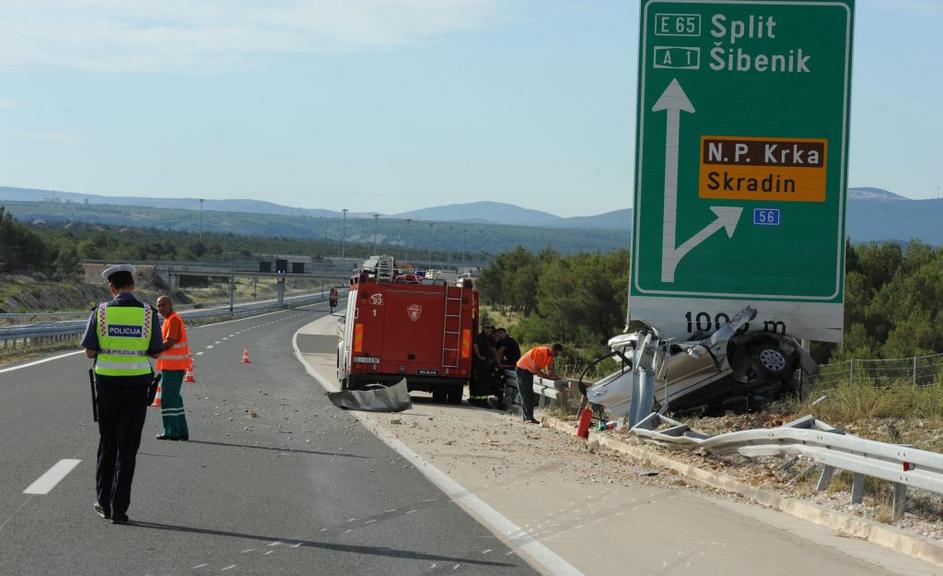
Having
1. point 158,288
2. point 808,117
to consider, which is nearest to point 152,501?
point 808,117

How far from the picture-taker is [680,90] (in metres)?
18.4

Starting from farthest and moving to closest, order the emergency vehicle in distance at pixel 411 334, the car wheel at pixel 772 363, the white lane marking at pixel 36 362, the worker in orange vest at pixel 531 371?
the white lane marking at pixel 36 362 → the emergency vehicle in distance at pixel 411 334 → the worker in orange vest at pixel 531 371 → the car wheel at pixel 772 363

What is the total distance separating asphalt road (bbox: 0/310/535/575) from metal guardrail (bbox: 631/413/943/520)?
307cm

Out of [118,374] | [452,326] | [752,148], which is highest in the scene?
[752,148]

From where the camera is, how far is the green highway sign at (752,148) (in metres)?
18.4

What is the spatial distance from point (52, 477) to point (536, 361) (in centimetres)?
1107

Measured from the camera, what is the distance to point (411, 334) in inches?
1005

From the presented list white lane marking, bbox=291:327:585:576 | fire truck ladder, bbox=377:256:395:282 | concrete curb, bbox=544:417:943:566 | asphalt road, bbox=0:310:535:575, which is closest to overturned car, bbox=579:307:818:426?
concrete curb, bbox=544:417:943:566

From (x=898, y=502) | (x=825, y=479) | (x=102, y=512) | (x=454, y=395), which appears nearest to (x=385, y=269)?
(x=454, y=395)

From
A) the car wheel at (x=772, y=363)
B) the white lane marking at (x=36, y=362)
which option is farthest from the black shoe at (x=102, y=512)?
the white lane marking at (x=36, y=362)

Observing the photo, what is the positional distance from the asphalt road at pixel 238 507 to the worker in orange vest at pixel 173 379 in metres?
0.30

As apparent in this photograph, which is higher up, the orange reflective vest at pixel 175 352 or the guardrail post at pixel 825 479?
the orange reflective vest at pixel 175 352

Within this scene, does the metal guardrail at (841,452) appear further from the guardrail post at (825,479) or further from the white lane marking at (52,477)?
the white lane marking at (52,477)

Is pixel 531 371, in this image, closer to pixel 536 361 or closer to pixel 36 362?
pixel 536 361
